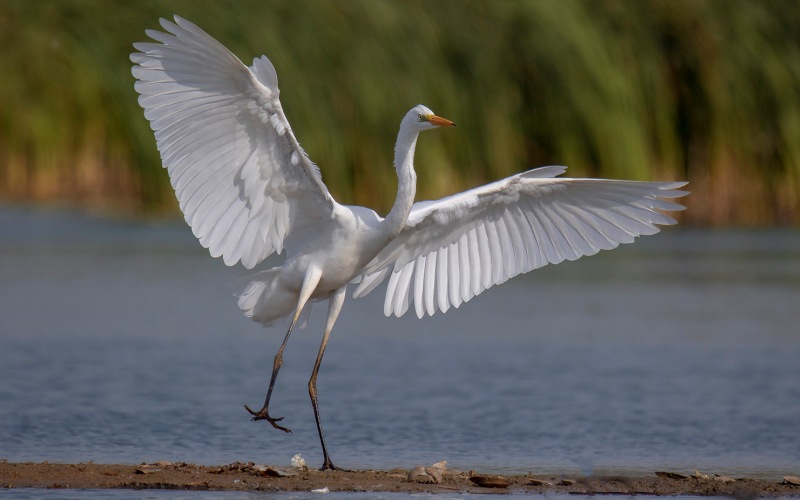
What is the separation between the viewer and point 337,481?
6.81 m

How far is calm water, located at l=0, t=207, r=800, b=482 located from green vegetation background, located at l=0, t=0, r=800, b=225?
1.57m

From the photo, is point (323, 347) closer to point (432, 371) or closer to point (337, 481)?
point (337, 481)

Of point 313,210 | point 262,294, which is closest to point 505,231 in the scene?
point 313,210

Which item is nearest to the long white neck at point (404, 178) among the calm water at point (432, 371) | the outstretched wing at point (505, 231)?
the outstretched wing at point (505, 231)

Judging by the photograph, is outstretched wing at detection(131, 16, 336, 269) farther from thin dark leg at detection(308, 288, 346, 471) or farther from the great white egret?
thin dark leg at detection(308, 288, 346, 471)

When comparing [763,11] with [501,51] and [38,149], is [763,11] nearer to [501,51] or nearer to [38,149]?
[501,51]

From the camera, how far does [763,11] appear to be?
61.2ft

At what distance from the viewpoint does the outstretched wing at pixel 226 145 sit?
7.14 meters

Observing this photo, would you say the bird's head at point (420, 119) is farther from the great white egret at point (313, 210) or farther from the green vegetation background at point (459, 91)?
the green vegetation background at point (459, 91)

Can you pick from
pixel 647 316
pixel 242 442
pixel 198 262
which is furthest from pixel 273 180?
pixel 198 262

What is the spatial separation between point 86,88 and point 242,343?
290 inches

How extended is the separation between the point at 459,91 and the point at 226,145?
1050 cm

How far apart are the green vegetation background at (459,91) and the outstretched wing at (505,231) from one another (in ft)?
29.0

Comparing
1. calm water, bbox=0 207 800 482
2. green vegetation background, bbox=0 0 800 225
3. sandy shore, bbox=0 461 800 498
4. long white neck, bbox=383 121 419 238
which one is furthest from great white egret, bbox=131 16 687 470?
green vegetation background, bbox=0 0 800 225
